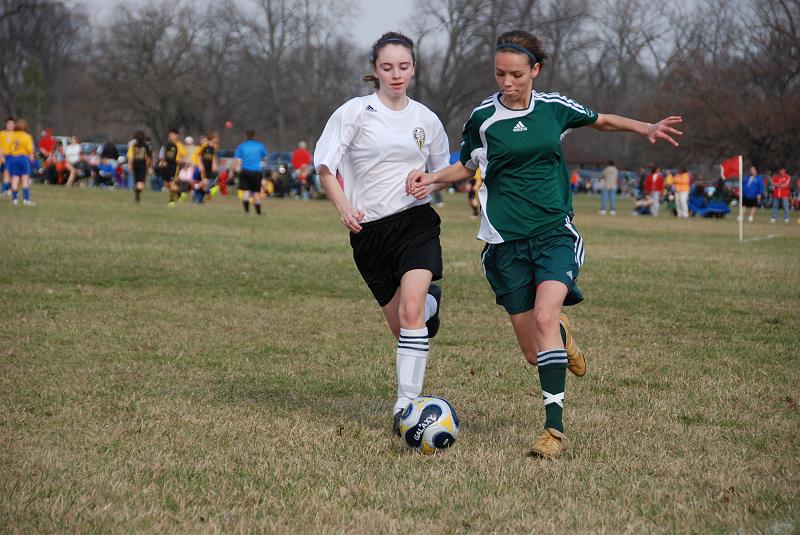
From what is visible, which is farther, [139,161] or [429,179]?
[139,161]

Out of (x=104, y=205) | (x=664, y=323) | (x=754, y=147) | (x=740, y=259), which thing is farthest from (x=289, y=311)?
(x=754, y=147)

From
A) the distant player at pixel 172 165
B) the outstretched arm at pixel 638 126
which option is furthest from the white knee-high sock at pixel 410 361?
the distant player at pixel 172 165

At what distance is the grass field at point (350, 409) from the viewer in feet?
14.0

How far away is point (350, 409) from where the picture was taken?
6.27 metres

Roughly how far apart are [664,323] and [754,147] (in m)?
48.5

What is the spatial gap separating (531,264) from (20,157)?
2273 centimetres

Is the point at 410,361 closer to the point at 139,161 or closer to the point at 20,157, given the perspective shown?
the point at 20,157

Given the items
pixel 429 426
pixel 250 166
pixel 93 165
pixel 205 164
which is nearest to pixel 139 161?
pixel 205 164

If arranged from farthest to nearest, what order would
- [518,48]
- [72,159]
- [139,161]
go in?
1. [72,159]
2. [139,161]
3. [518,48]

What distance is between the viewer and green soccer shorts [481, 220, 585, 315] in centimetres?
547

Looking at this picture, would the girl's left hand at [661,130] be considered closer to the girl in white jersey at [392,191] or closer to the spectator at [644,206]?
the girl in white jersey at [392,191]

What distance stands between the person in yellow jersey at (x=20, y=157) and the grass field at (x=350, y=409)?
1298 centimetres

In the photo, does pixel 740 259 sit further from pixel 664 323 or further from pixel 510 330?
pixel 510 330

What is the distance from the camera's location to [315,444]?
534 centimetres
